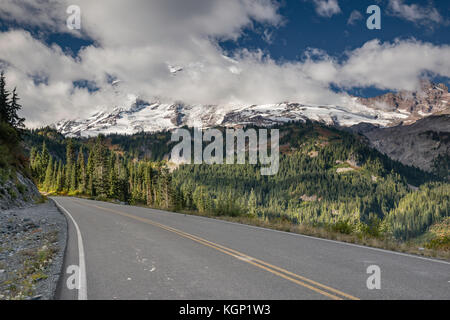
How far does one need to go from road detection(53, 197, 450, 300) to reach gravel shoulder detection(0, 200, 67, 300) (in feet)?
1.27

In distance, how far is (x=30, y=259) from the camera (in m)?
8.70

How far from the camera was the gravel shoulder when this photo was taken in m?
6.02

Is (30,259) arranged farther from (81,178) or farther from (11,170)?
(81,178)

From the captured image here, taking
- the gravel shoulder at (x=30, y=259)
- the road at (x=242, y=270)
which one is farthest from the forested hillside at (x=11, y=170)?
the road at (x=242, y=270)

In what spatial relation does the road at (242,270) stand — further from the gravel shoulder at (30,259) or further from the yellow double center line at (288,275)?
the gravel shoulder at (30,259)

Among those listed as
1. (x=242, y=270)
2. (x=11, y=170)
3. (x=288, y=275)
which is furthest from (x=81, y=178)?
(x=288, y=275)

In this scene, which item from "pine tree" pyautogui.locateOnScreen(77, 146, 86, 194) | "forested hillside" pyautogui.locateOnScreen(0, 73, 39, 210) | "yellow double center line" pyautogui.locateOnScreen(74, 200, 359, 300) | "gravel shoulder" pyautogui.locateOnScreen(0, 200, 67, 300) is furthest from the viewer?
"pine tree" pyautogui.locateOnScreen(77, 146, 86, 194)

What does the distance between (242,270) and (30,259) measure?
651cm

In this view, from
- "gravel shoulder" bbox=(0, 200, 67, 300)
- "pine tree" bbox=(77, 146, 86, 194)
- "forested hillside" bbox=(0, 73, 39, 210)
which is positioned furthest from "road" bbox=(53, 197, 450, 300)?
"pine tree" bbox=(77, 146, 86, 194)

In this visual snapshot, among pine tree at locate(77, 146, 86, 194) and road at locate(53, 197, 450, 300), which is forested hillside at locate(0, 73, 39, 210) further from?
pine tree at locate(77, 146, 86, 194)

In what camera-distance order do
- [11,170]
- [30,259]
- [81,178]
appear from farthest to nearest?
[81,178]
[11,170]
[30,259]
